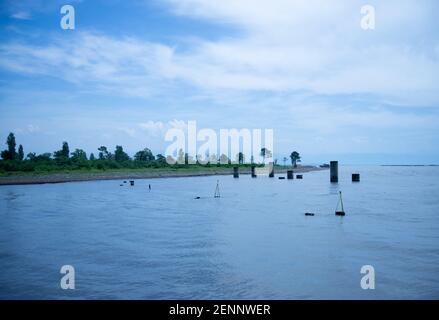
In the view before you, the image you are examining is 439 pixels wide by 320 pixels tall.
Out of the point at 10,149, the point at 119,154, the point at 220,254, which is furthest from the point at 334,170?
the point at 119,154

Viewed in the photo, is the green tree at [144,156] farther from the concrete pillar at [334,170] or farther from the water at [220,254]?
the water at [220,254]

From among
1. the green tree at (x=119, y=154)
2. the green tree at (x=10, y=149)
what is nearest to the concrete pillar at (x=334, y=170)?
the green tree at (x=10, y=149)

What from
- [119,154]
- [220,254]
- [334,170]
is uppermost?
[119,154]

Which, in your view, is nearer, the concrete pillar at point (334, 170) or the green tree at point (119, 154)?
the concrete pillar at point (334, 170)

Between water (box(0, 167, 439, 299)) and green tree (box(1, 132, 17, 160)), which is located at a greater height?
green tree (box(1, 132, 17, 160))

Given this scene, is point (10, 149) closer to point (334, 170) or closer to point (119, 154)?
point (119, 154)

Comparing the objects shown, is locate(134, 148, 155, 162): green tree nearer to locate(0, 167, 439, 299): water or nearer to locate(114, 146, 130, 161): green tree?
locate(114, 146, 130, 161): green tree

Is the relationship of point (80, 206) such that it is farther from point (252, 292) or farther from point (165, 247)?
point (252, 292)

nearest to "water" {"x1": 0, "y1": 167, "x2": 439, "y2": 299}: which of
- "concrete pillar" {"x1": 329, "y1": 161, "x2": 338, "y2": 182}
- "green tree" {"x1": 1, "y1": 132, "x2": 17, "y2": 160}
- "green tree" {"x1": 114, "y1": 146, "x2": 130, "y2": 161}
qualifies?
"concrete pillar" {"x1": 329, "y1": 161, "x2": 338, "y2": 182}

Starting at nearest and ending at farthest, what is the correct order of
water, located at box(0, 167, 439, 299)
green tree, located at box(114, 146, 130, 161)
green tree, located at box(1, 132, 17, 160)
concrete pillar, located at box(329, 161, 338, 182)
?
water, located at box(0, 167, 439, 299) → concrete pillar, located at box(329, 161, 338, 182) → green tree, located at box(1, 132, 17, 160) → green tree, located at box(114, 146, 130, 161)

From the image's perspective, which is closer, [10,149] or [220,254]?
[220,254]

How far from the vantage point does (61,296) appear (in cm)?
1237

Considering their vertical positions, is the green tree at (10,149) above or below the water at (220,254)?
above
